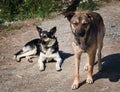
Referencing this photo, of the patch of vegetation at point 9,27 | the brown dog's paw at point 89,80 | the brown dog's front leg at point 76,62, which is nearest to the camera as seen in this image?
the brown dog's front leg at point 76,62

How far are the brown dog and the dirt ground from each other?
0.34 m

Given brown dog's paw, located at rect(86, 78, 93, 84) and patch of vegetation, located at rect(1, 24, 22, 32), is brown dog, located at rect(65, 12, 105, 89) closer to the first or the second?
brown dog's paw, located at rect(86, 78, 93, 84)

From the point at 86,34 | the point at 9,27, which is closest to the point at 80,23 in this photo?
the point at 86,34

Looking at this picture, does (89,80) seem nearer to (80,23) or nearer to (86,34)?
(86,34)

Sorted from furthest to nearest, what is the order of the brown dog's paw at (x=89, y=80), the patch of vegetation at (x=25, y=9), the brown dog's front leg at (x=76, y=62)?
the patch of vegetation at (x=25, y=9) → the brown dog's paw at (x=89, y=80) → the brown dog's front leg at (x=76, y=62)

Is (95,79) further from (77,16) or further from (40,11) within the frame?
(40,11)

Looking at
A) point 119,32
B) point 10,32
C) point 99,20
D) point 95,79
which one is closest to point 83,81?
point 95,79

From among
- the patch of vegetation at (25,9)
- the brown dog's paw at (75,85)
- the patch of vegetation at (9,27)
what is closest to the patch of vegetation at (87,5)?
the patch of vegetation at (25,9)

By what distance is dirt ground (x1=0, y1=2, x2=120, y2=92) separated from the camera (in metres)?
6.97

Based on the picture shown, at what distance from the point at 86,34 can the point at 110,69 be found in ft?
4.80

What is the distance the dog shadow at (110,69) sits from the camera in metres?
7.15

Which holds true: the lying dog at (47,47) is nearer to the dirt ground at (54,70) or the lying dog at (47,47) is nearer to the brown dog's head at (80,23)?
the dirt ground at (54,70)

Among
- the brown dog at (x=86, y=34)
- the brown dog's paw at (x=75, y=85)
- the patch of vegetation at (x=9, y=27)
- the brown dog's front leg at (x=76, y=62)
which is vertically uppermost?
the brown dog at (x=86, y=34)

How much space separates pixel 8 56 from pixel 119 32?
305cm
